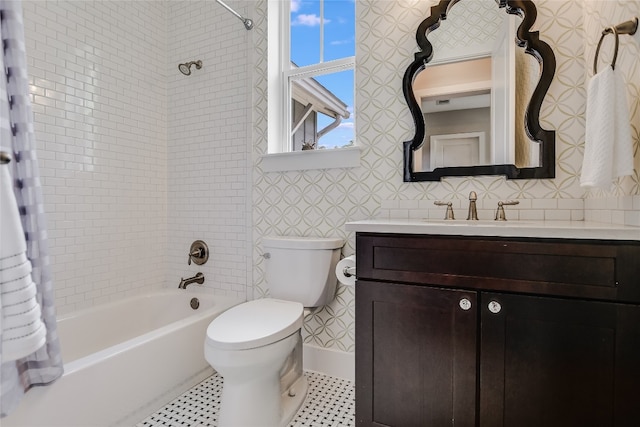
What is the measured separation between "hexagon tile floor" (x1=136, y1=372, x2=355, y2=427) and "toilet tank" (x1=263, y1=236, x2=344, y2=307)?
1.51ft

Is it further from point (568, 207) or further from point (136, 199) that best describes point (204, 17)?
point (568, 207)

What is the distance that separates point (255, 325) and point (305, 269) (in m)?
0.41

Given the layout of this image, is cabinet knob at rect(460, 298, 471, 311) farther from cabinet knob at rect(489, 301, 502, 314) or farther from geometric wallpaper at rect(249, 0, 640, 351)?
geometric wallpaper at rect(249, 0, 640, 351)

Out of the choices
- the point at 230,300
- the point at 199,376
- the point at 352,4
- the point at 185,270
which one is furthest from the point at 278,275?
the point at 352,4

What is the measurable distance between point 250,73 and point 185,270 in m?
1.43

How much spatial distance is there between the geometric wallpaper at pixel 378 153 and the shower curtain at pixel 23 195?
3.58ft

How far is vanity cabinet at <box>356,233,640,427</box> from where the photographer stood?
0.92 meters

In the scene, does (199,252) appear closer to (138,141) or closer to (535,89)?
(138,141)

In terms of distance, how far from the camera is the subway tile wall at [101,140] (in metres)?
1.74

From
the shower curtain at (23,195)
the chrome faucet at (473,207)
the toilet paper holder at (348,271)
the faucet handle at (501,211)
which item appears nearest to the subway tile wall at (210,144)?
the toilet paper holder at (348,271)

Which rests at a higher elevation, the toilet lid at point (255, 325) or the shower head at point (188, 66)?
the shower head at point (188, 66)

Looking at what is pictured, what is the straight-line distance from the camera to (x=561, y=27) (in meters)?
1.43

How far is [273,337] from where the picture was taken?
129 cm

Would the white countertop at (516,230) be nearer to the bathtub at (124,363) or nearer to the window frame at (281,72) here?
the window frame at (281,72)
